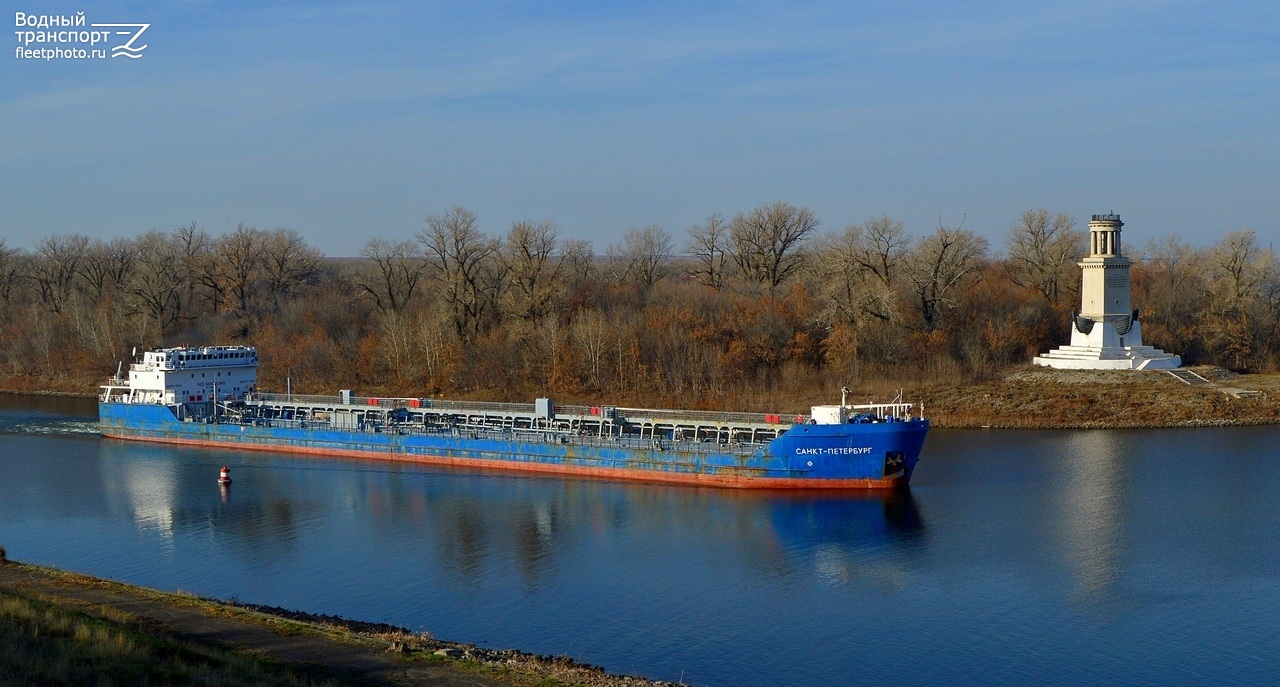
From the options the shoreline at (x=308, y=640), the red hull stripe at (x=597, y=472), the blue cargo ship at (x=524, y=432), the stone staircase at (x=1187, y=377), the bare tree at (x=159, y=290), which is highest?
the bare tree at (x=159, y=290)

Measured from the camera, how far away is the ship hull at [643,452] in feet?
124

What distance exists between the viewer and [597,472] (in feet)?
137

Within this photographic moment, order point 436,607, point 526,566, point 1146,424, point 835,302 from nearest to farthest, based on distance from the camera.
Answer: point 436,607 → point 526,566 → point 1146,424 → point 835,302

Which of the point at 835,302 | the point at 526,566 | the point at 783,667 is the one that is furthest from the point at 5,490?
the point at 835,302

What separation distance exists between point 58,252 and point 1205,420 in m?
90.5

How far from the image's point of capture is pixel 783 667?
22.1 metres

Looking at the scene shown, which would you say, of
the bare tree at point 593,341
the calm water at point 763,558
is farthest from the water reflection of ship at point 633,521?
the bare tree at point 593,341

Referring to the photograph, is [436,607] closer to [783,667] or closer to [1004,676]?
[783,667]

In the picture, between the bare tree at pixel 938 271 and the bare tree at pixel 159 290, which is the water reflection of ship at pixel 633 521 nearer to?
the bare tree at pixel 938 271

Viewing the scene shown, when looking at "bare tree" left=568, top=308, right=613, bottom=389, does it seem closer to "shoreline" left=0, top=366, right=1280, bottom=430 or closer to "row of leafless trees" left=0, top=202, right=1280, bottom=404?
"row of leafless trees" left=0, top=202, right=1280, bottom=404

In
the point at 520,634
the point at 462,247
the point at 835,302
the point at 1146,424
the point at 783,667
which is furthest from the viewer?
the point at 462,247

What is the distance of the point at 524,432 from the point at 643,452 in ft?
20.8

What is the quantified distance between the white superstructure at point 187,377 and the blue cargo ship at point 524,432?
56 mm

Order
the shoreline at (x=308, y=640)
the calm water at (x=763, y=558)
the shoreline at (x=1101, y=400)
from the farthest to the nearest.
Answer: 1. the shoreline at (x=1101, y=400)
2. the calm water at (x=763, y=558)
3. the shoreline at (x=308, y=640)
